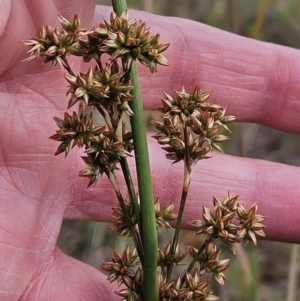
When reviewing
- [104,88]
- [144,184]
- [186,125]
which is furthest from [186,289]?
[104,88]

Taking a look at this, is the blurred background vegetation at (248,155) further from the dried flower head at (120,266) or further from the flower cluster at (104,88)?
the flower cluster at (104,88)

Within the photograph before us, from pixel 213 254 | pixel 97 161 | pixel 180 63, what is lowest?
pixel 213 254

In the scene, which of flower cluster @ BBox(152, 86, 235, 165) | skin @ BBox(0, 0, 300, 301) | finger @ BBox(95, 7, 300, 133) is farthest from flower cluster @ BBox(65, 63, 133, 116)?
finger @ BBox(95, 7, 300, 133)

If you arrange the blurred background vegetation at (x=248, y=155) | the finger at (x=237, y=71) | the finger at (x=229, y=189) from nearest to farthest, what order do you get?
the finger at (x=229, y=189)
the finger at (x=237, y=71)
the blurred background vegetation at (x=248, y=155)

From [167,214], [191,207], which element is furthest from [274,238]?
[167,214]

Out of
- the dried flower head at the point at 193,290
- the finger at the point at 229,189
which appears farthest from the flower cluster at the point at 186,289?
the finger at the point at 229,189

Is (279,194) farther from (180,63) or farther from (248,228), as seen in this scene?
(248,228)

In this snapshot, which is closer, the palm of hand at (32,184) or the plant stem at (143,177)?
the plant stem at (143,177)
